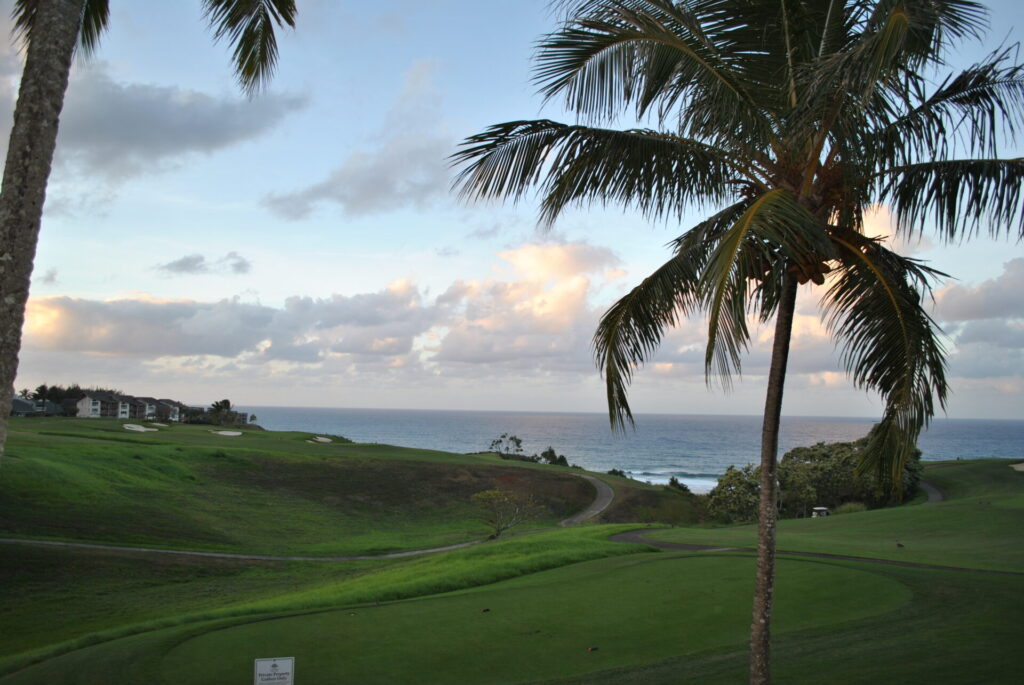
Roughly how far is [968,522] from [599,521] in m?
20.3

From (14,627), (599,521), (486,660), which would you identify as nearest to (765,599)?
(486,660)

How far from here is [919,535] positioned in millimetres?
21594

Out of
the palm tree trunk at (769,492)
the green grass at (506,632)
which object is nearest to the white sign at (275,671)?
the green grass at (506,632)

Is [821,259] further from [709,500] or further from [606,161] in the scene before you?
[709,500]

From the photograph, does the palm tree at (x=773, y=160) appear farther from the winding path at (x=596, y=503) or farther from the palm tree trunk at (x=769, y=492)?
the winding path at (x=596, y=503)

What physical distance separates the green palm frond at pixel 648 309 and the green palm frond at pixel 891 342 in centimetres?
128

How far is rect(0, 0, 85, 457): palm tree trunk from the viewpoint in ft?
18.5

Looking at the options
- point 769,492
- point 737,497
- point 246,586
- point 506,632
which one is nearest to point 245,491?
point 246,586

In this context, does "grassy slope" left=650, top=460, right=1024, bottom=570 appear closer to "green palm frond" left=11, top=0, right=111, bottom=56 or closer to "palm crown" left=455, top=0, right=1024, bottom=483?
"palm crown" left=455, top=0, right=1024, bottom=483

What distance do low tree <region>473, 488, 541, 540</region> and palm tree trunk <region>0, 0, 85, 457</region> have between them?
2676 centimetres

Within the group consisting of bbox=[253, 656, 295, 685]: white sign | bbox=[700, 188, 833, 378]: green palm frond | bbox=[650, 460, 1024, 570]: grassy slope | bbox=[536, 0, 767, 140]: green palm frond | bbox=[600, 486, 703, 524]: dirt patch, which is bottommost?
bbox=[600, 486, 703, 524]: dirt patch

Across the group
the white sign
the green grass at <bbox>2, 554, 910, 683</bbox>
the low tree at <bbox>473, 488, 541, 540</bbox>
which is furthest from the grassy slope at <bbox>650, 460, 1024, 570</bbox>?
the white sign

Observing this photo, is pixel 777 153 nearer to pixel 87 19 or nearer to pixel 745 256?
pixel 745 256

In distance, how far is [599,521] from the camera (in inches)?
1571
